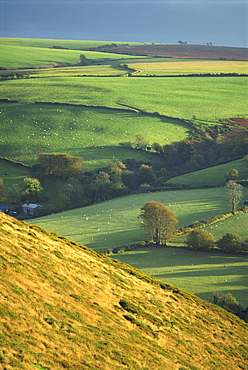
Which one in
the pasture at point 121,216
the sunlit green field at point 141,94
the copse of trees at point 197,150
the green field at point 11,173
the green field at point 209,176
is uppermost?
the sunlit green field at point 141,94

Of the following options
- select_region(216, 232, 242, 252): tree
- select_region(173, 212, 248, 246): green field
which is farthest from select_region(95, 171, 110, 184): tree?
select_region(216, 232, 242, 252): tree

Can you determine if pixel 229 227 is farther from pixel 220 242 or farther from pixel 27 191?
pixel 27 191

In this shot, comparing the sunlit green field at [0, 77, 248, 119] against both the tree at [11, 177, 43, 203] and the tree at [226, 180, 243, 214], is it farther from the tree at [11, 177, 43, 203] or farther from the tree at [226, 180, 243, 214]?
the tree at [226, 180, 243, 214]

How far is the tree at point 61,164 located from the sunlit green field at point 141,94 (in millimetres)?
52106

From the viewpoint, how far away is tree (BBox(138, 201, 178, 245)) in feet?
254

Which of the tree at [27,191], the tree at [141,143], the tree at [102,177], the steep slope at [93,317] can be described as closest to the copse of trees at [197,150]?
the tree at [141,143]

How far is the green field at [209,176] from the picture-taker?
368 feet

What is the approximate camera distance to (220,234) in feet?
256

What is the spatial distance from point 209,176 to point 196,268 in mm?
53844

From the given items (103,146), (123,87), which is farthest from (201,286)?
(123,87)

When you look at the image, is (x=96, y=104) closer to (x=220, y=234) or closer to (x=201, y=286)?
(x=220, y=234)

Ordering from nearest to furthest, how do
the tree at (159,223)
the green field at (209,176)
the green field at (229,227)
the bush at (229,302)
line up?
the bush at (229,302), the tree at (159,223), the green field at (229,227), the green field at (209,176)

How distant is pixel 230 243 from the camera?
2803 inches

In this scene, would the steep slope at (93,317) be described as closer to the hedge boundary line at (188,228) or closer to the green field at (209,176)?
the hedge boundary line at (188,228)
